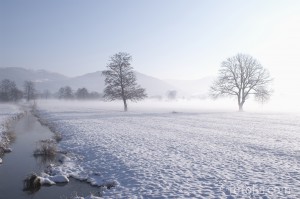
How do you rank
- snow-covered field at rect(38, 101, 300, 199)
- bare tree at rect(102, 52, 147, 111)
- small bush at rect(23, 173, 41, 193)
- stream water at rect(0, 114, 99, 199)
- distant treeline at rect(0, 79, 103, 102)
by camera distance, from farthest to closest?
distant treeline at rect(0, 79, 103, 102), bare tree at rect(102, 52, 147, 111), small bush at rect(23, 173, 41, 193), stream water at rect(0, 114, 99, 199), snow-covered field at rect(38, 101, 300, 199)

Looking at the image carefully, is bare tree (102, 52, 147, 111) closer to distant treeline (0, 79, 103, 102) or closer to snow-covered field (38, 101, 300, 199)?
snow-covered field (38, 101, 300, 199)

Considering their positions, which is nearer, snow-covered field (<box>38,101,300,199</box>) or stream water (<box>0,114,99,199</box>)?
snow-covered field (<box>38,101,300,199</box>)

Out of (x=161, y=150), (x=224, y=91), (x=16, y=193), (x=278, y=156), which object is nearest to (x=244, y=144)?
(x=278, y=156)

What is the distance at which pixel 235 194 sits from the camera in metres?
9.94

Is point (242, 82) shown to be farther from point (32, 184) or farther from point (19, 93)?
point (19, 93)

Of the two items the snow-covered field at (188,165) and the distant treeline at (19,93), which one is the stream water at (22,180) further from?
the distant treeline at (19,93)

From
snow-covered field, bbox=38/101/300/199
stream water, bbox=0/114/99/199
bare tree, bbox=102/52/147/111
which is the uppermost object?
bare tree, bbox=102/52/147/111

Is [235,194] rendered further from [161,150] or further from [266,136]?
[266,136]

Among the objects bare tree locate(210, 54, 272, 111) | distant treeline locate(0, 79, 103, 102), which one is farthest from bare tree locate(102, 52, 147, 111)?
distant treeline locate(0, 79, 103, 102)

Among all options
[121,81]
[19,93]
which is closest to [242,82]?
[121,81]

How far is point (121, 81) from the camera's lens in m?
56.1

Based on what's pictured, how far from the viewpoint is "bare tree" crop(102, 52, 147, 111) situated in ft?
184

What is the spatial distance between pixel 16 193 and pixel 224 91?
55916 mm

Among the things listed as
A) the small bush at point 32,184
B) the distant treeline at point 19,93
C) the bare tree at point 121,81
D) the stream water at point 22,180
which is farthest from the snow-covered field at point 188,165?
the distant treeline at point 19,93
